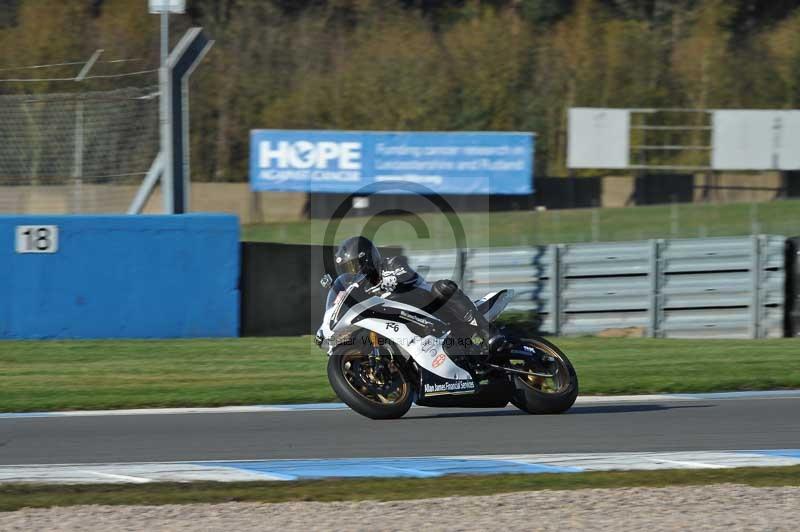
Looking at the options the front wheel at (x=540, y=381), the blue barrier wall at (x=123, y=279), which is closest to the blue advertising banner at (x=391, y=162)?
the blue barrier wall at (x=123, y=279)

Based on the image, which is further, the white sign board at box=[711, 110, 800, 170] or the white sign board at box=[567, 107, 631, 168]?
the white sign board at box=[567, 107, 631, 168]

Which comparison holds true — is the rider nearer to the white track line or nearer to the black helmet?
the black helmet

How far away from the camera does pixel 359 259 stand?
369 inches

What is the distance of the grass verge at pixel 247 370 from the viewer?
11.5 m

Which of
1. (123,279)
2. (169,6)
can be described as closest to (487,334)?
(123,279)

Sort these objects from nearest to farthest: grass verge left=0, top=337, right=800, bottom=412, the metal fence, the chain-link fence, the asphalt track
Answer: the asphalt track
grass verge left=0, top=337, right=800, bottom=412
the metal fence
the chain-link fence

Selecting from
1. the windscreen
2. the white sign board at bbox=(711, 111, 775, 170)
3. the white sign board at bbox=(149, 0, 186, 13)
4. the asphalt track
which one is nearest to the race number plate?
the white sign board at bbox=(149, 0, 186, 13)

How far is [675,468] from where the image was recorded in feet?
26.2

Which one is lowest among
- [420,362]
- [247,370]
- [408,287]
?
[247,370]

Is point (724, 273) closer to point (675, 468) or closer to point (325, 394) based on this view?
point (325, 394)

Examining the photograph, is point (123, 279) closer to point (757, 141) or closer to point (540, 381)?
point (540, 381)

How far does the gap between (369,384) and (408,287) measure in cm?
82

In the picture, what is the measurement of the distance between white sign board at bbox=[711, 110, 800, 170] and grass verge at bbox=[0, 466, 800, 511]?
28.2 meters

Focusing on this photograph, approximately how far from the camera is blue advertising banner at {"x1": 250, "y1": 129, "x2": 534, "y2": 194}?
32.5 metres
